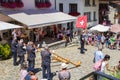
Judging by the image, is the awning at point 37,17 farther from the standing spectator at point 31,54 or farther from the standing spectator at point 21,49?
the standing spectator at point 31,54

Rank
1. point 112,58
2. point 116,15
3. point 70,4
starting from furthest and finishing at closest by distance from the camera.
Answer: point 116,15 < point 70,4 < point 112,58

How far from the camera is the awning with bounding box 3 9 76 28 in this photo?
2499 cm

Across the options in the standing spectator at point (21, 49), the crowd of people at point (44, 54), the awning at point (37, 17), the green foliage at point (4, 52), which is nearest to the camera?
the crowd of people at point (44, 54)

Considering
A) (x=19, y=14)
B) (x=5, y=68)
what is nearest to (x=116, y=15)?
(x=19, y=14)

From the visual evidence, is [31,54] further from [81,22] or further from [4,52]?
[81,22]

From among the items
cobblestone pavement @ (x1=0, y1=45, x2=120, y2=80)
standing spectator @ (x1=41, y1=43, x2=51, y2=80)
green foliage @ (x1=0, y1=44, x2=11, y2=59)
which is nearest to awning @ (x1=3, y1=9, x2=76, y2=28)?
cobblestone pavement @ (x1=0, y1=45, x2=120, y2=80)

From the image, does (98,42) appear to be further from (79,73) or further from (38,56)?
(79,73)

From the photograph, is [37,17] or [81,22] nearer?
[37,17]

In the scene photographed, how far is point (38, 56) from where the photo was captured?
69.1 feet

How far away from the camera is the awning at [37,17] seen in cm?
2499

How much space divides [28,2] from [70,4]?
10.4 meters

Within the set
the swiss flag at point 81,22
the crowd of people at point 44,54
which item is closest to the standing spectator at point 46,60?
the crowd of people at point 44,54

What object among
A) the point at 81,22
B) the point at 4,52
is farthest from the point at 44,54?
the point at 81,22

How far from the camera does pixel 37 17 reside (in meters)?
27.5
